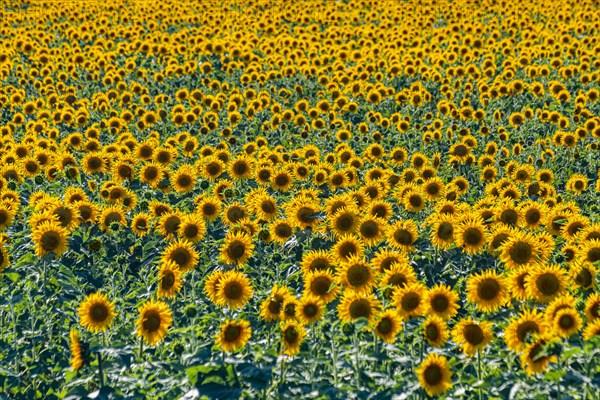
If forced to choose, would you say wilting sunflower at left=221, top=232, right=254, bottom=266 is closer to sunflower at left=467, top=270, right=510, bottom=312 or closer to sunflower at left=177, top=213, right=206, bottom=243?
sunflower at left=177, top=213, right=206, bottom=243

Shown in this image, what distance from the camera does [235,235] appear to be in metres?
6.83

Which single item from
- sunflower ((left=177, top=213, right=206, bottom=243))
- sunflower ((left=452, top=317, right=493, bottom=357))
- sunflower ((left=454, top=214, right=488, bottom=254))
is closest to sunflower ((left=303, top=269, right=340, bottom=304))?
sunflower ((left=452, top=317, right=493, bottom=357))

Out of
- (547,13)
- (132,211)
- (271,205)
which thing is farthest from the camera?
(547,13)

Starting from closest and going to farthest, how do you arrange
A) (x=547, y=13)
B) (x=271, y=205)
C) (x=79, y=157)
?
(x=271, y=205), (x=79, y=157), (x=547, y=13)

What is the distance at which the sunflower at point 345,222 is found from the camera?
7.04 metres

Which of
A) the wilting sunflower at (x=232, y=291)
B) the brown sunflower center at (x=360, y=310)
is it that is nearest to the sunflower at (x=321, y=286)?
the brown sunflower center at (x=360, y=310)

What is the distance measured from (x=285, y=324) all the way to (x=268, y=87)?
12.5 meters

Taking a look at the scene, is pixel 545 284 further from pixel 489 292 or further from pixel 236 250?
pixel 236 250

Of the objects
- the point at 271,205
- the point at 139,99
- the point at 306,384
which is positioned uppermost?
the point at 306,384

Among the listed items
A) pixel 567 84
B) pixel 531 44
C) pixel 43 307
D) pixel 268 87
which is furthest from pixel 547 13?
pixel 43 307

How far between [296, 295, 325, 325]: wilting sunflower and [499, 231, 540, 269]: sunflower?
175cm

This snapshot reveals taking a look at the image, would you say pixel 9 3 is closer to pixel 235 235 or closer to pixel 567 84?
pixel 567 84

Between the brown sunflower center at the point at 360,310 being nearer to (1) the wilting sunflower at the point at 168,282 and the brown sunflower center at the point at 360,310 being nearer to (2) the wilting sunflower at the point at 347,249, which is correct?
(2) the wilting sunflower at the point at 347,249

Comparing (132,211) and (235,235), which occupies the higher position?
(235,235)
